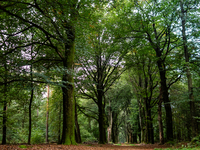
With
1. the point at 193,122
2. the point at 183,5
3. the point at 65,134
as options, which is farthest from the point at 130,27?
the point at 65,134

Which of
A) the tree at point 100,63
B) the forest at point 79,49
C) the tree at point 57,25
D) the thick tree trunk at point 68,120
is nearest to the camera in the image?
the tree at point 57,25

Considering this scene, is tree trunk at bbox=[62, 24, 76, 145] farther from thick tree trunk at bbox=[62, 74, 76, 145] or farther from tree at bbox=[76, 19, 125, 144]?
tree at bbox=[76, 19, 125, 144]

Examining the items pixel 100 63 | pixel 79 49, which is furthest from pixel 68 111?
pixel 100 63

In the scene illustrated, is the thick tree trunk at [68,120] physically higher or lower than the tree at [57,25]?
lower

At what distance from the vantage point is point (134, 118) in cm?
2583

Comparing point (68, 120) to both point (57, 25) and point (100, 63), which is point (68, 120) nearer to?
point (57, 25)

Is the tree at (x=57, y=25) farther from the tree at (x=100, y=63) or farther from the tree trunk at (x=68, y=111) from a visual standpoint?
the tree at (x=100, y=63)

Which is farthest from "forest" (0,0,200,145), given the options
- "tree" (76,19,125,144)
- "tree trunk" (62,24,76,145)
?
"tree" (76,19,125,144)

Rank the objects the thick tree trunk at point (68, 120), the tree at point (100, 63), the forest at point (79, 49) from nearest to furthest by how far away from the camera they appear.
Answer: the forest at point (79, 49) → the thick tree trunk at point (68, 120) → the tree at point (100, 63)

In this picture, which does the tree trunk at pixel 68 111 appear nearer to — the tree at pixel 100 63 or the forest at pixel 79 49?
the forest at pixel 79 49

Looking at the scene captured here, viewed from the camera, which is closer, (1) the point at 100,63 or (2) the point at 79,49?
(2) the point at 79,49

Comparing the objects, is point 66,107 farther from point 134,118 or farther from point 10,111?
point 134,118

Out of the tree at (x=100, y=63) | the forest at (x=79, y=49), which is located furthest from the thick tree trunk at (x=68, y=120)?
the tree at (x=100, y=63)

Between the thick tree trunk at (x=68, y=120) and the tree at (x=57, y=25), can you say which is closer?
the tree at (x=57, y=25)
